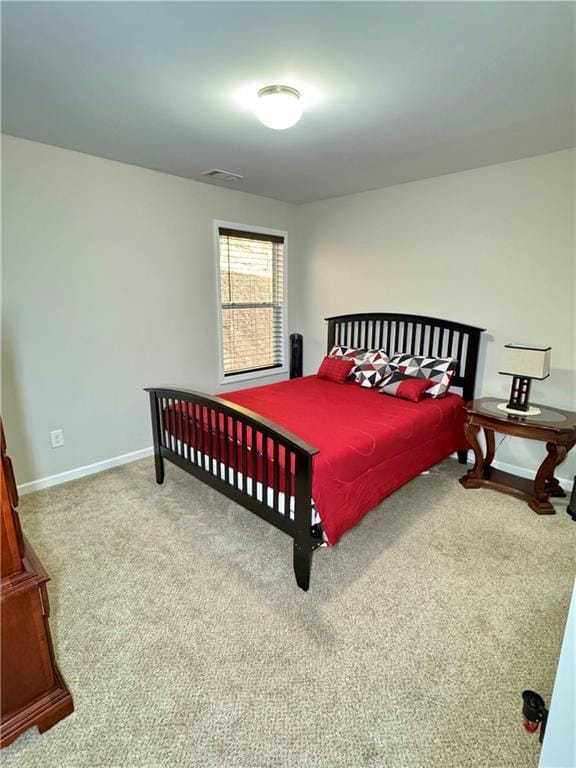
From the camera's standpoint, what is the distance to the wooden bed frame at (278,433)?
1.92m

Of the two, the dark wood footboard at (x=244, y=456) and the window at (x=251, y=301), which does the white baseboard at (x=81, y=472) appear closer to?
the dark wood footboard at (x=244, y=456)

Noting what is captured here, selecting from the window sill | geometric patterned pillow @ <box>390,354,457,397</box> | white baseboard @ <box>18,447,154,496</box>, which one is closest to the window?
the window sill

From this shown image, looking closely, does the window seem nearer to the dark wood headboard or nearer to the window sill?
the window sill

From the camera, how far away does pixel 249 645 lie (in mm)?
1686

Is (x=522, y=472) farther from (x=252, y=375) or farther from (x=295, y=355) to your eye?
(x=252, y=375)

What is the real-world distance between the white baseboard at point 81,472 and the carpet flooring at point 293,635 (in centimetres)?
24

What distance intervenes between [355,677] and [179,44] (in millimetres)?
2621

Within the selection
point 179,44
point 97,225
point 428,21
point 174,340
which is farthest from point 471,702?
point 97,225

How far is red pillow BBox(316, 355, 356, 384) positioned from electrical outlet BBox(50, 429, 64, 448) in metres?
2.28

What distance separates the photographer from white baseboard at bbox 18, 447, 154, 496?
2.90 metres

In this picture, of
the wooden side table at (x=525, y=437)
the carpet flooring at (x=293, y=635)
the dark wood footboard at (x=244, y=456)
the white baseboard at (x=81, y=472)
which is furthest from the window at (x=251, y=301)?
the wooden side table at (x=525, y=437)

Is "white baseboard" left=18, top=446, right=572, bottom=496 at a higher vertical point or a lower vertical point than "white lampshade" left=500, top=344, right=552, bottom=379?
lower

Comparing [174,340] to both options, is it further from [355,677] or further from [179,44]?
[355,677]

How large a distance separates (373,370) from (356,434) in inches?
53.1
